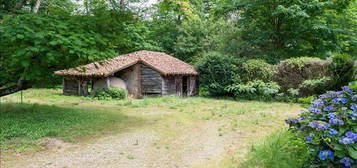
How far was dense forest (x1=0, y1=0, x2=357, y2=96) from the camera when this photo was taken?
6.01m

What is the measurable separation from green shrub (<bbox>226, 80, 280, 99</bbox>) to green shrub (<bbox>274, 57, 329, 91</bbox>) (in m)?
0.68

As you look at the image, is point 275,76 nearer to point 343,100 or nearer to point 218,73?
point 218,73

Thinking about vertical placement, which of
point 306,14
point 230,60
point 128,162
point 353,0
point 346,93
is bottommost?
point 128,162

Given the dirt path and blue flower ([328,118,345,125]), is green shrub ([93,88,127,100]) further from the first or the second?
blue flower ([328,118,345,125])

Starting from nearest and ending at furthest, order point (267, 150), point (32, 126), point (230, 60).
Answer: point (267, 150), point (32, 126), point (230, 60)

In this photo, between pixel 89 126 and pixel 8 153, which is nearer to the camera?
pixel 8 153

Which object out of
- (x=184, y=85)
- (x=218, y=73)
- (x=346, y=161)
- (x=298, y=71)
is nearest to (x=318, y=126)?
(x=346, y=161)

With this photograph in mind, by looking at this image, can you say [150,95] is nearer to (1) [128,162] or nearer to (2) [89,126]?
(2) [89,126]

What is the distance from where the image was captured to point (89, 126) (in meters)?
7.43

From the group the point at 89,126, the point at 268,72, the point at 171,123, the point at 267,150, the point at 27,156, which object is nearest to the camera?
the point at 267,150

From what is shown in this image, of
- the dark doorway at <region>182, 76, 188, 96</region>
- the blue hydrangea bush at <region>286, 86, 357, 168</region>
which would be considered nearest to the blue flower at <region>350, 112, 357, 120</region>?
the blue hydrangea bush at <region>286, 86, 357, 168</region>

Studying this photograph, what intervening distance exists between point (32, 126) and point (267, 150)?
620 cm

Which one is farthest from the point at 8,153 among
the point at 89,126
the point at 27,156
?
the point at 89,126

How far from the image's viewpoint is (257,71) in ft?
55.2
